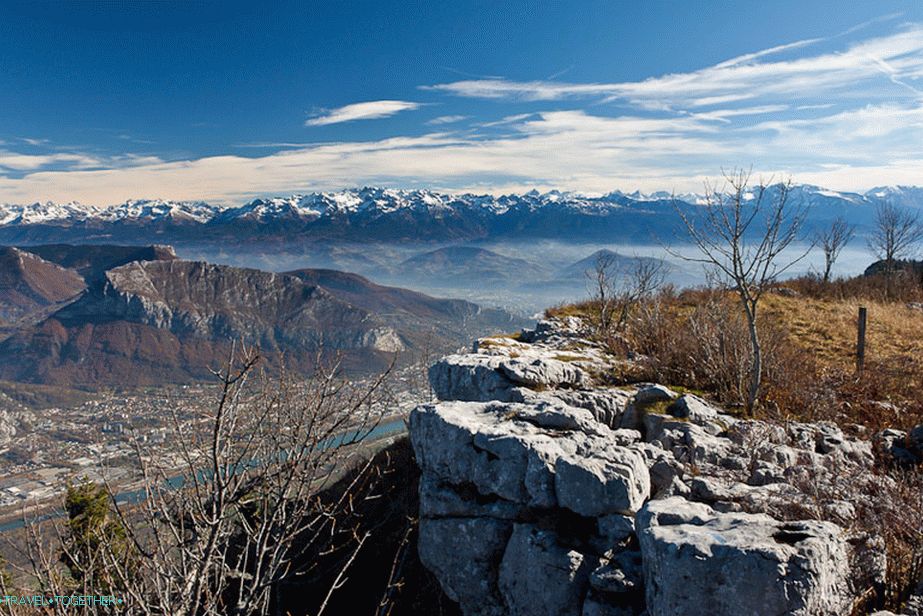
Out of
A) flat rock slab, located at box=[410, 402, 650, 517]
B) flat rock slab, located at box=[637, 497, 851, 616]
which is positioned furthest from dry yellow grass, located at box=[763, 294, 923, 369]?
flat rock slab, located at box=[637, 497, 851, 616]

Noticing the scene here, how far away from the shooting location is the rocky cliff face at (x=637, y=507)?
4793 millimetres

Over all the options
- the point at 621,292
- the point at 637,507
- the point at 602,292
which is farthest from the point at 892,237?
the point at 637,507

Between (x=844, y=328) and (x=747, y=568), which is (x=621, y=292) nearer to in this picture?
(x=844, y=328)

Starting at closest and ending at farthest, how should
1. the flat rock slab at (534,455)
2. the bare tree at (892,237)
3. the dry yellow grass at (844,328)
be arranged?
the flat rock slab at (534,455) → the dry yellow grass at (844,328) → the bare tree at (892,237)

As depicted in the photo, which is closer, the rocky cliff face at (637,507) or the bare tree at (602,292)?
the rocky cliff face at (637,507)

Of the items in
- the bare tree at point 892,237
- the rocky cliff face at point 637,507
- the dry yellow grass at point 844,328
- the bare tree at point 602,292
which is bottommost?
the rocky cliff face at point 637,507

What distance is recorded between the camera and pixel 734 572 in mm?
4703

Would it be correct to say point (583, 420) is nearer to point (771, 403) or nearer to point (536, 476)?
point (536, 476)

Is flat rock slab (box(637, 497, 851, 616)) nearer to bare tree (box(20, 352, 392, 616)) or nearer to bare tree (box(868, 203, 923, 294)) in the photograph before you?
bare tree (box(20, 352, 392, 616))

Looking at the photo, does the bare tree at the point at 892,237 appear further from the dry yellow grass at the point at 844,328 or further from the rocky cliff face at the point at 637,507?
the rocky cliff face at the point at 637,507

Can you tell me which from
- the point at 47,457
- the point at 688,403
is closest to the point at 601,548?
the point at 688,403

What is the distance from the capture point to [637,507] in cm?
647

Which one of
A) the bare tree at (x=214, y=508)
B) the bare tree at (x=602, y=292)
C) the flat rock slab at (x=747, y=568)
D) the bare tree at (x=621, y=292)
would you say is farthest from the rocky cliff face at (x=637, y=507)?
the bare tree at (x=602, y=292)

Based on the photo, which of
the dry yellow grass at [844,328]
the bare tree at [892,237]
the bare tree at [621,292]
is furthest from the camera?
the bare tree at [892,237]
